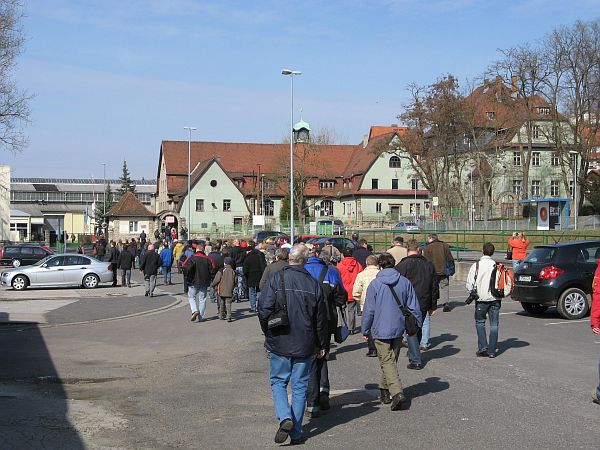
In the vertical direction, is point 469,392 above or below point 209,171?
below

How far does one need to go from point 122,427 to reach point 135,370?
4117 mm

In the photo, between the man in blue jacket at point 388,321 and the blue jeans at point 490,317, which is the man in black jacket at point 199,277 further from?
the man in blue jacket at point 388,321

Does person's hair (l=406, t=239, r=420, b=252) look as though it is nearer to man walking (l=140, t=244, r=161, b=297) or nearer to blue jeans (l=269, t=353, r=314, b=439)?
blue jeans (l=269, t=353, r=314, b=439)

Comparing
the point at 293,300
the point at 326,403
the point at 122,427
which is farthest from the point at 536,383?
the point at 122,427

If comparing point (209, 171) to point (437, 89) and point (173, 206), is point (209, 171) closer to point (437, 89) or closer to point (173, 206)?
point (173, 206)

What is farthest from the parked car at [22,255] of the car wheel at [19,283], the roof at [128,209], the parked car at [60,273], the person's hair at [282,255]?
the roof at [128,209]

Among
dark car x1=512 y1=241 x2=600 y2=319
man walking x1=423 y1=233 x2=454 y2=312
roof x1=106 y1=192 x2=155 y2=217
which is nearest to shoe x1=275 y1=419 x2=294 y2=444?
dark car x1=512 y1=241 x2=600 y2=319

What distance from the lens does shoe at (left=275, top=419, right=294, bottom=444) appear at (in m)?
7.24

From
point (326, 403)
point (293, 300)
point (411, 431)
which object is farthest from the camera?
point (326, 403)

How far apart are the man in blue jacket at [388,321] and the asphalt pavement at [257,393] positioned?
0.93 ft

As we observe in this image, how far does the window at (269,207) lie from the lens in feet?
308

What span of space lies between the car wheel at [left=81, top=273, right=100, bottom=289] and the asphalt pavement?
13978 millimetres

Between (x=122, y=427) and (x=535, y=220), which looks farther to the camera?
(x=535, y=220)

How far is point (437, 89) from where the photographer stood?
5712cm
